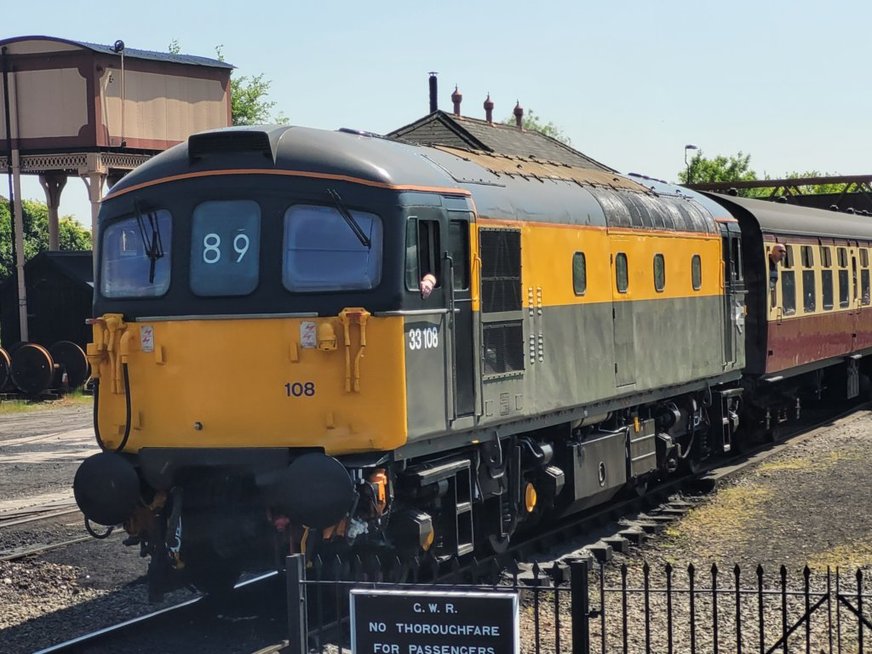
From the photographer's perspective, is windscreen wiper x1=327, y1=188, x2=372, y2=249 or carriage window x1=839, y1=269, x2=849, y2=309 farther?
carriage window x1=839, y1=269, x2=849, y2=309

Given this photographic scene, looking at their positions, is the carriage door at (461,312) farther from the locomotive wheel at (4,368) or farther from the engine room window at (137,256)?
the locomotive wheel at (4,368)

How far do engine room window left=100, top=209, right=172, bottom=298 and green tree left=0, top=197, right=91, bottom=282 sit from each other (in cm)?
6689

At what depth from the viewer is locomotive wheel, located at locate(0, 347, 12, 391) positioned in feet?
103

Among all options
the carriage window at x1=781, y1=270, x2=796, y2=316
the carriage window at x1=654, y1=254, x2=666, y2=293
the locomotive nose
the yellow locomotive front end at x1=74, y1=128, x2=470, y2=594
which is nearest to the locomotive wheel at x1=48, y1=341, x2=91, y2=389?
the carriage window at x1=781, y1=270, x2=796, y2=316

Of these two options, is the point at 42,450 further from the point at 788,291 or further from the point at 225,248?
the point at 225,248

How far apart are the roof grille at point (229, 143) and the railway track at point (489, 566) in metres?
3.47

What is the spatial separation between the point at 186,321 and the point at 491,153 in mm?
4544

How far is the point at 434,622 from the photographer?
6.44 meters

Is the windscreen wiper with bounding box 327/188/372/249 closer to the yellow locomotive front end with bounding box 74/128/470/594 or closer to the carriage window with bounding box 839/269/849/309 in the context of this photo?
the yellow locomotive front end with bounding box 74/128/470/594

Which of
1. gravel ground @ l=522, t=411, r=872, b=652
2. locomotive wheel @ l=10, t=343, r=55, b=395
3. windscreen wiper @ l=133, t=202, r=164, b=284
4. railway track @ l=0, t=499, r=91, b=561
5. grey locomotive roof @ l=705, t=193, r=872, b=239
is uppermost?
grey locomotive roof @ l=705, t=193, r=872, b=239

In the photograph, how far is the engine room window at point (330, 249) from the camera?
961 cm

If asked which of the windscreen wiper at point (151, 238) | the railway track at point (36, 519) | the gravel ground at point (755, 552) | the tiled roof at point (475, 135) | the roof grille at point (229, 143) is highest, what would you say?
the tiled roof at point (475, 135)

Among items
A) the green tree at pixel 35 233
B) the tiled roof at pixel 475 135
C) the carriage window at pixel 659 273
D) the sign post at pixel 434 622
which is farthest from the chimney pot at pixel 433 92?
the green tree at pixel 35 233

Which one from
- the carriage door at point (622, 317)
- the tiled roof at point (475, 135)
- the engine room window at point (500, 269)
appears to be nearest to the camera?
the engine room window at point (500, 269)
